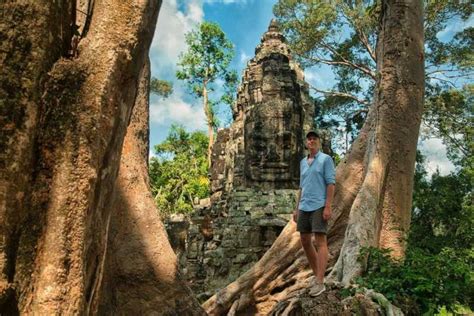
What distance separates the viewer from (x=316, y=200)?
11.6 feet

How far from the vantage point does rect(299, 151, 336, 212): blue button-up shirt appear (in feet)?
11.6

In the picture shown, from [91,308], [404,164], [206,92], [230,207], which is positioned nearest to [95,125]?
[91,308]

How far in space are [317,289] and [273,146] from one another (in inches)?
350

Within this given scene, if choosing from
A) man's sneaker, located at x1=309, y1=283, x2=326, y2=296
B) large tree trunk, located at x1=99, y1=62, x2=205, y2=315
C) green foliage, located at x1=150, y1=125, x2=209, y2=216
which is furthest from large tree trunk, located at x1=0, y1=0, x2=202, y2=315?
green foliage, located at x1=150, y1=125, x2=209, y2=216

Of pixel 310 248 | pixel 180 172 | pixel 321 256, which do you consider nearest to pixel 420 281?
pixel 321 256

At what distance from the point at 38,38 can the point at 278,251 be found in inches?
151

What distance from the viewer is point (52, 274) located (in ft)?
4.99

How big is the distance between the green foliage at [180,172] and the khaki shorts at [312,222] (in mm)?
18563

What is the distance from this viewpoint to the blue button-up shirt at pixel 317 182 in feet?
11.6

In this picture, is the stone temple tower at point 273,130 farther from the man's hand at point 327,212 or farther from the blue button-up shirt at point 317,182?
the man's hand at point 327,212

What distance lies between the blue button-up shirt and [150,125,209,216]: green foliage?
1862 cm

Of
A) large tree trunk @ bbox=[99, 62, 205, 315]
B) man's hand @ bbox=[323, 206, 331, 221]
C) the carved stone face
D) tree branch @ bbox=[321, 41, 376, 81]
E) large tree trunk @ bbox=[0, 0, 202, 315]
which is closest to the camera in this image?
large tree trunk @ bbox=[0, 0, 202, 315]

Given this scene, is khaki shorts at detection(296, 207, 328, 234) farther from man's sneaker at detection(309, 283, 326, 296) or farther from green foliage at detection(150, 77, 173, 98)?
green foliage at detection(150, 77, 173, 98)

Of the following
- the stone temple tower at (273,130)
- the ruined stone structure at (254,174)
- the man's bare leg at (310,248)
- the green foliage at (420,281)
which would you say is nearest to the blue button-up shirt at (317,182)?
the man's bare leg at (310,248)
